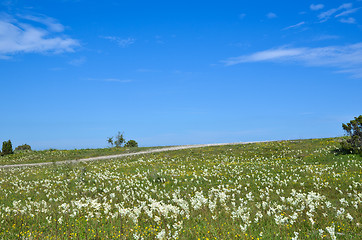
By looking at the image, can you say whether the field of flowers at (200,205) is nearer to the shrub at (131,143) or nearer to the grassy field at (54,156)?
the grassy field at (54,156)

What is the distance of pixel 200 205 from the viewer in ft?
33.3

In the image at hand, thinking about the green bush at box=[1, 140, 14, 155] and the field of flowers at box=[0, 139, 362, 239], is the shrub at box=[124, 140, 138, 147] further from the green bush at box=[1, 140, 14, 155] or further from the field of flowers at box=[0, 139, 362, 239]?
the field of flowers at box=[0, 139, 362, 239]

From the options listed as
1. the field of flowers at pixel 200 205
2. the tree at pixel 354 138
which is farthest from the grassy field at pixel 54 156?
the tree at pixel 354 138

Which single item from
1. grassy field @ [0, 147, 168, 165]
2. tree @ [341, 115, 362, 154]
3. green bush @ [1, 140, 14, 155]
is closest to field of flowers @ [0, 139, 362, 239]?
tree @ [341, 115, 362, 154]

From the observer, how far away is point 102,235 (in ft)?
30.4

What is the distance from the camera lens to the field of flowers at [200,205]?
29.7ft

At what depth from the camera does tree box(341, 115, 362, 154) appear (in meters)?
26.5

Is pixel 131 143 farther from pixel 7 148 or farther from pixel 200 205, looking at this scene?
pixel 200 205

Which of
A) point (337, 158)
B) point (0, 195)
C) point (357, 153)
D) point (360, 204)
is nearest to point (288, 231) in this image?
point (360, 204)

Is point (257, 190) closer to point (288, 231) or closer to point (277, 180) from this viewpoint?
point (277, 180)

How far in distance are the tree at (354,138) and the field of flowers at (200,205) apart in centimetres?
149

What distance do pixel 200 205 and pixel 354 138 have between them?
22866 mm

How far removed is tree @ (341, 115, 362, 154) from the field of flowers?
4.88 ft

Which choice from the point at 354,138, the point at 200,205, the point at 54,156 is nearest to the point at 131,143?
the point at 54,156
